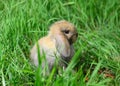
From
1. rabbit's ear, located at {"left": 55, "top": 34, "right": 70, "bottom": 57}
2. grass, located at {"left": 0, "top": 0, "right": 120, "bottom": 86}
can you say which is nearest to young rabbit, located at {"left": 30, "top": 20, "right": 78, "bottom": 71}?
rabbit's ear, located at {"left": 55, "top": 34, "right": 70, "bottom": 57}

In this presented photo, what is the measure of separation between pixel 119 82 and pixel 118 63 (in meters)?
0.29

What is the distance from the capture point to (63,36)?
470cm

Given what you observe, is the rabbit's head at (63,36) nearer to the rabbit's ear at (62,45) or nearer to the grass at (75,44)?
the rabbit's ear at (62,45)

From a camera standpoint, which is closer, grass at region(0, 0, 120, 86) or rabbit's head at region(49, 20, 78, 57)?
grass at region(0, 0, 120, 86)

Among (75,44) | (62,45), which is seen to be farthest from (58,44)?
(75,44)

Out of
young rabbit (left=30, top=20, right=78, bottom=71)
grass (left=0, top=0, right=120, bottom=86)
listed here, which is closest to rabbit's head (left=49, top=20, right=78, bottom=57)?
young rabbit (left=30, top=20, right=78, bottom=71)

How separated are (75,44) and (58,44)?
3.06ft

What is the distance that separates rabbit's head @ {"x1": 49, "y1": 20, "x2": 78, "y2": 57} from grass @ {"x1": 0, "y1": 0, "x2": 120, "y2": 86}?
0.56ft

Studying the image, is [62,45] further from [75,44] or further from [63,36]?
[75,44]

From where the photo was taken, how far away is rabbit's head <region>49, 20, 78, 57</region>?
4.64 m

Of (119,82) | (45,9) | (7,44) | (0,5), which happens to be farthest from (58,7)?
(119,82)

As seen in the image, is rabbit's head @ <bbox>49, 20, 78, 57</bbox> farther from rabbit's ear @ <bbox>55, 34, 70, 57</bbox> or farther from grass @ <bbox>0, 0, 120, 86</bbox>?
grass @ <bbox>0, 0, 120, 86</bbox>

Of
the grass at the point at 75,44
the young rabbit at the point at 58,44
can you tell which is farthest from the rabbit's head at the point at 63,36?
the grass at the point at 75,44

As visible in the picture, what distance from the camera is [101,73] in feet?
16.7
